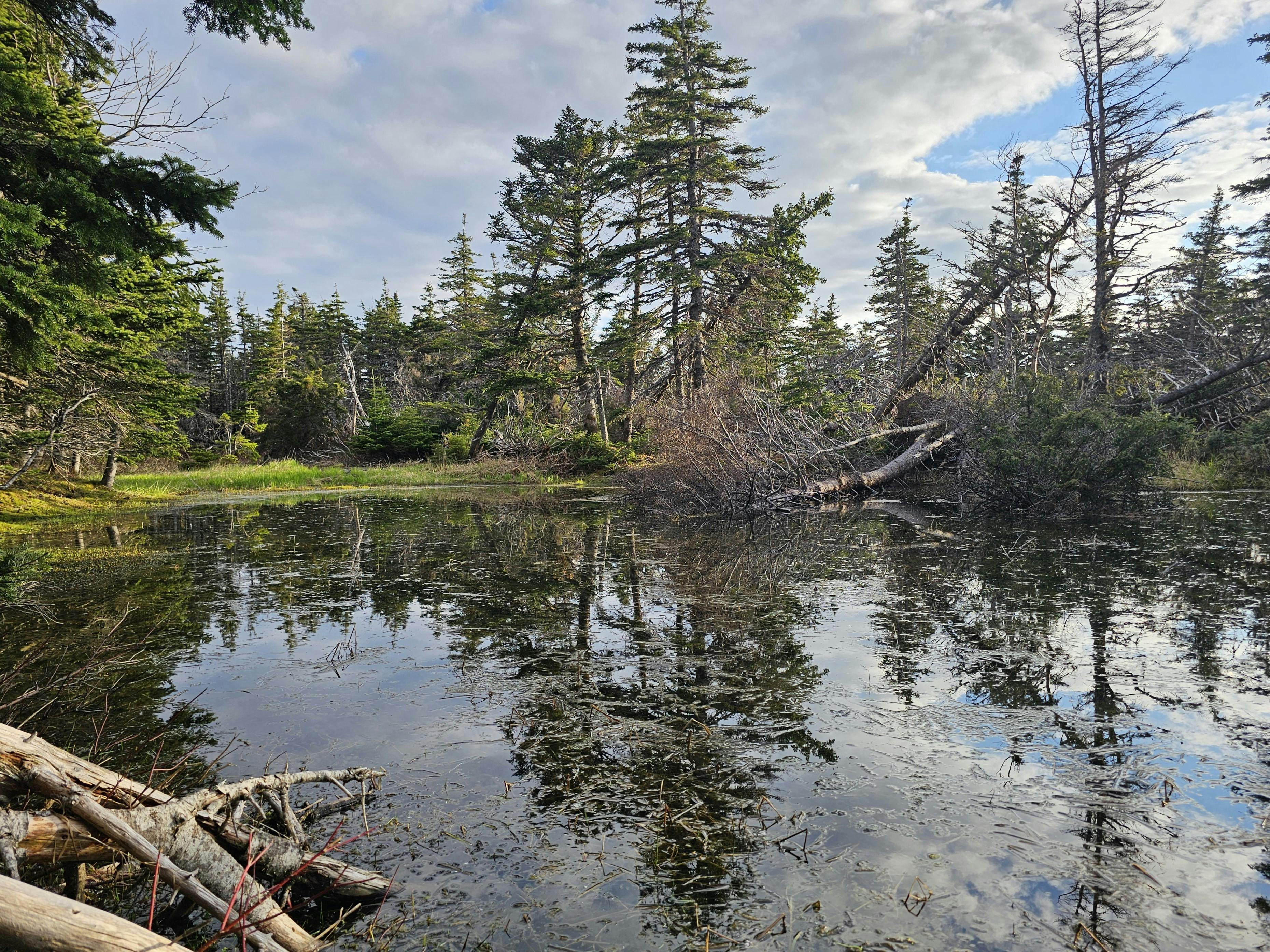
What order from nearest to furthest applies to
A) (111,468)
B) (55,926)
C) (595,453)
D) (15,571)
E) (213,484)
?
(55,926), (15,571), (111,468), (213,484), (595,453)

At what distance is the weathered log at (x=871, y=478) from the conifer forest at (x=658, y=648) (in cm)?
13

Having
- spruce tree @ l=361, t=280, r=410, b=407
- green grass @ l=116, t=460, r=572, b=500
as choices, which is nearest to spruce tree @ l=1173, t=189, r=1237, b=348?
green grass @ l=116, t=460, r=572, b=500

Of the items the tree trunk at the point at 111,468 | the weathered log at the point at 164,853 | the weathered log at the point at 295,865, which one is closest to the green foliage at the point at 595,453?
the tree trunk at the point at 111,468

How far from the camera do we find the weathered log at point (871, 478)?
48.3 ft

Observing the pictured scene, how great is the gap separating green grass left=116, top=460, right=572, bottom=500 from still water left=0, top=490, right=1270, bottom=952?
46.2 ft

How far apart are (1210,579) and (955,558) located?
256 centimetres

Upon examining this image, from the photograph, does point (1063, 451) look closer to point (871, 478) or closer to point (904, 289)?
point (871, 478)

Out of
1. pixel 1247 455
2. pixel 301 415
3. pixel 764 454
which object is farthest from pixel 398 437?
pixel 1247 455

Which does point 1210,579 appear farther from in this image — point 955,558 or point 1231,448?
point 1231,448

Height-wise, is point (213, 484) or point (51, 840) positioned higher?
point (213, 484)

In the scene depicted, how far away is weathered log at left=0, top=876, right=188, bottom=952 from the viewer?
5.43 feet

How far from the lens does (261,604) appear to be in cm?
751

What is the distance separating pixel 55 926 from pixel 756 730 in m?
3.20

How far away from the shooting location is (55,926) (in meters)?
1.68
